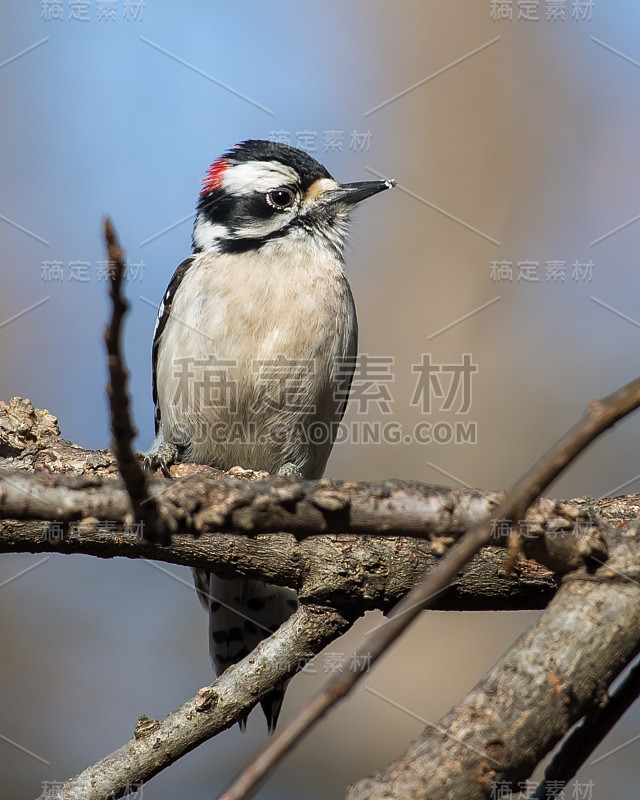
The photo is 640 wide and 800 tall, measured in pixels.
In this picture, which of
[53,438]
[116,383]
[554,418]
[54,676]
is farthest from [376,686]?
[116,383]

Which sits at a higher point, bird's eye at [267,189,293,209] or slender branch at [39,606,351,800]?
bird's eye at [267,189,293,209]

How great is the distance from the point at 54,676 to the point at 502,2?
721 cm

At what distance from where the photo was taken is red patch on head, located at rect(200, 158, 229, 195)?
5832mm

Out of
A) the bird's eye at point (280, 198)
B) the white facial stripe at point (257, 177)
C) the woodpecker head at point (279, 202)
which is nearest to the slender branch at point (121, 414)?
the woodpecker head at point (279, 202)

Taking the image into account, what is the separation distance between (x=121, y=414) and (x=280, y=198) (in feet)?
12.2

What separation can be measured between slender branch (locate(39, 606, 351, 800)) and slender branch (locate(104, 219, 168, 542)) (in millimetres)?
1328

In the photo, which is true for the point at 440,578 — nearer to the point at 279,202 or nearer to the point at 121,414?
the point at 121,414

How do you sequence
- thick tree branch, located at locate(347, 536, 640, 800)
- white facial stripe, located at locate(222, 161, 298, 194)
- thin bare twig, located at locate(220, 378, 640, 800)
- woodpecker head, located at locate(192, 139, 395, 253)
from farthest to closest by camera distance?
1. white facial stripe, located at locate(222, 161, 298, 194)
2. woodpecker head, located at locate(192, 139, 395, 253)
3. thick tree branch, located at locate(347, 536, 640, 800)
4. thin bare twig, located at locate(220, 378, 640, 800)

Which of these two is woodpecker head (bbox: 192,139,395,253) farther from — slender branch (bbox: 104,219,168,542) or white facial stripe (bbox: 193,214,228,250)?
slender branch (bbox: 104,219,168,542)

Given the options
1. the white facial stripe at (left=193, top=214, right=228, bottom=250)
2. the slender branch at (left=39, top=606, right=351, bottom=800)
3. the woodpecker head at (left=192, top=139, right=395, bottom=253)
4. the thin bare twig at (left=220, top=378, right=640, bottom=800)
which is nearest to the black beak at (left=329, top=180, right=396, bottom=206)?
the woodpecker head at (left=192, top=139, right=395, bottom=253)

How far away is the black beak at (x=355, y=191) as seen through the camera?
17.8 feet

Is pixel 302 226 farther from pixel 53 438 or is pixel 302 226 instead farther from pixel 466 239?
pixel 466 239

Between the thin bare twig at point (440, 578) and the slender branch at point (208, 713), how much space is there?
6.48ft

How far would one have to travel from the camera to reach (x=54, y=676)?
7.89 metres
